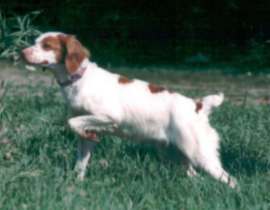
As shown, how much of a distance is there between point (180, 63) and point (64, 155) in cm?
863

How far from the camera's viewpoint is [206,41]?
1650 cm

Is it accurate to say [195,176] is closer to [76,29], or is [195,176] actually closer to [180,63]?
[180,63]

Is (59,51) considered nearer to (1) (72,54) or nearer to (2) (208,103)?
(1) (72,54)

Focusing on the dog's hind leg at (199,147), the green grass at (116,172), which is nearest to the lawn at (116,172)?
the green grass at (116,172)

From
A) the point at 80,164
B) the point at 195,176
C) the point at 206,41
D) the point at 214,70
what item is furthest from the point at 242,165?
the point at 206,41

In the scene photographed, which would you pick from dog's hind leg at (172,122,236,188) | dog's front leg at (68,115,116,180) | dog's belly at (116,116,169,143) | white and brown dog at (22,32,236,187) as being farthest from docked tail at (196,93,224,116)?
dog's front leg at (68,115,116,180)

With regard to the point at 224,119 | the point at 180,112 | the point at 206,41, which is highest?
the point at 180,112

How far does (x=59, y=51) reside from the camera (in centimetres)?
619

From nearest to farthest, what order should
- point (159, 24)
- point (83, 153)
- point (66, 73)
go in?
point (66, 73) → point (83, 153) → point (159, 24)

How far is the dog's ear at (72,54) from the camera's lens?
20.2ft

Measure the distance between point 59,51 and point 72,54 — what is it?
3.9 inches

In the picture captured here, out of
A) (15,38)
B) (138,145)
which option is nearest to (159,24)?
(138,145)

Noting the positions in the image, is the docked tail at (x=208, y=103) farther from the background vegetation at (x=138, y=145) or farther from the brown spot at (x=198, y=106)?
the background vegetation at (x=138, y=145)

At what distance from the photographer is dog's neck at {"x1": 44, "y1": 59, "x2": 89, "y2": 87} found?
6188 mm
